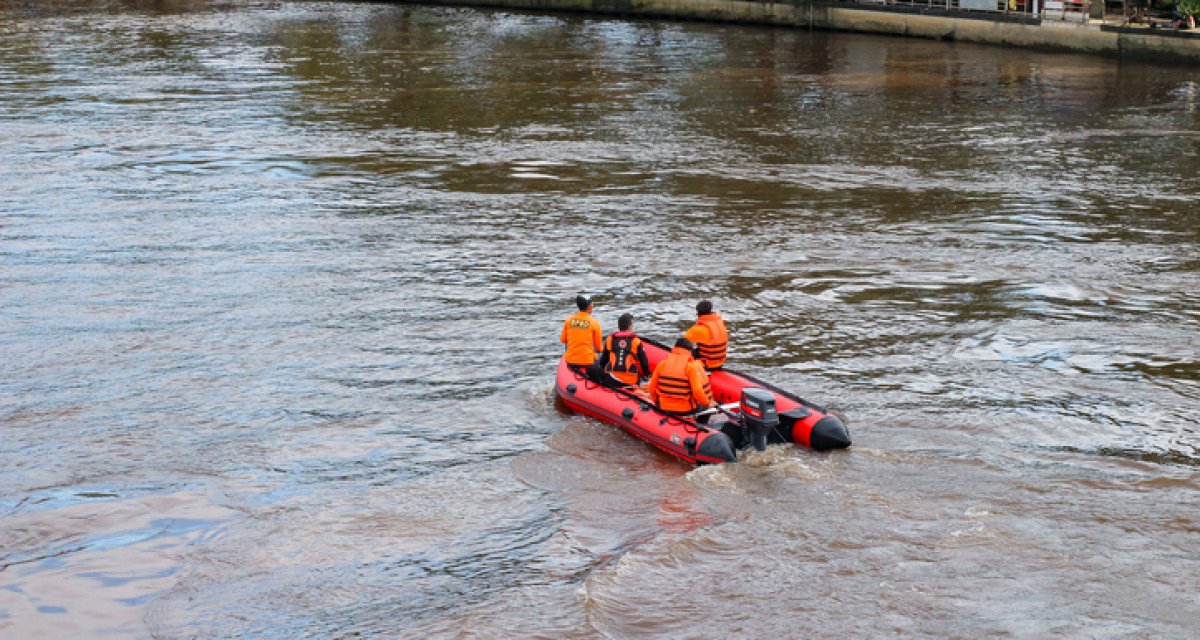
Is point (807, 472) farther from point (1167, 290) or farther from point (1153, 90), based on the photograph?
point (1153, 90)

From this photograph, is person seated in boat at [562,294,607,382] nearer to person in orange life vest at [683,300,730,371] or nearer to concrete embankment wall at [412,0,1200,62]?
person in orange life vest at [683,300,730,371]

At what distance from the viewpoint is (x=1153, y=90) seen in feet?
129

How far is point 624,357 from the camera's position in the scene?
54.4 ft

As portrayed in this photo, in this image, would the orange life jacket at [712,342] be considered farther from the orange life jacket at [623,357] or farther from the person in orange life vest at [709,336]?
the orange life jacket at [623,357]

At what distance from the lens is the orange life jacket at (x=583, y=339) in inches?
659

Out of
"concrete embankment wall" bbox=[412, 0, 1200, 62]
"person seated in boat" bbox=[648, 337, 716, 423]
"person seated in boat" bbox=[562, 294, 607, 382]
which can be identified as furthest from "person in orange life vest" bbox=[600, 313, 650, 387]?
"concrete embankment wall" bbox=[412, 0, 1200, 62]

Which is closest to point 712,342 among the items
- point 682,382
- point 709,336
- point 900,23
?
point 709,336

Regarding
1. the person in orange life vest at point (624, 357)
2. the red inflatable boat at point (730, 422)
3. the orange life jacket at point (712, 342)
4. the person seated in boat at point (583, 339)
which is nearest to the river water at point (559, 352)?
the red inflatable boat at point (730, 422)

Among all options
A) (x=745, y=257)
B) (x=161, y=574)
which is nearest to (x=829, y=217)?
(x=745, y=257)

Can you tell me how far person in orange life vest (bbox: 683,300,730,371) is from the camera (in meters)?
16.1

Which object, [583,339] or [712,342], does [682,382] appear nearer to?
[712,342]

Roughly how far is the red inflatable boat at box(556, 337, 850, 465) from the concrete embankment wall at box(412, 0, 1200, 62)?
33.1m

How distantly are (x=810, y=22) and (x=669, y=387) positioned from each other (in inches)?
1703

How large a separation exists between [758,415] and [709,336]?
1.86 meters
